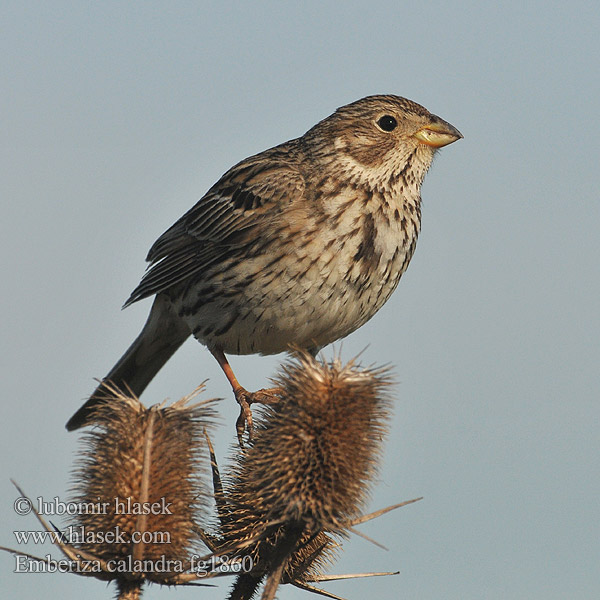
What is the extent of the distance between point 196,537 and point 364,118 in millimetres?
4196

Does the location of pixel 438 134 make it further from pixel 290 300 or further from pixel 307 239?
pixel 290 300

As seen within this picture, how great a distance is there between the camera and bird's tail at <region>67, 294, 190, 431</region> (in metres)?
8.46

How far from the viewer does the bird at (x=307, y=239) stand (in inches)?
276

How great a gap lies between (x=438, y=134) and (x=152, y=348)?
3020 mm

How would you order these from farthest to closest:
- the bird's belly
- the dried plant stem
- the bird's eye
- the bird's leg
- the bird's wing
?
the bird's eye < the bird's wing < the bird's belly < the bird's leg < the dried plant stem

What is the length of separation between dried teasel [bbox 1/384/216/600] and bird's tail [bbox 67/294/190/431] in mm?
3910

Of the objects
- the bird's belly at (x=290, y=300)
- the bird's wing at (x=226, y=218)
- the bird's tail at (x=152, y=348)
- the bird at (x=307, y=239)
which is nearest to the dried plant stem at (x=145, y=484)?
the bird at (x=307, y=239)

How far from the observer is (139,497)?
4.24 meters

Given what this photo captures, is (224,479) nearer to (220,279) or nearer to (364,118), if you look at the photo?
(220,279)

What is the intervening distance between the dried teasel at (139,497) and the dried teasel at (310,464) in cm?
25

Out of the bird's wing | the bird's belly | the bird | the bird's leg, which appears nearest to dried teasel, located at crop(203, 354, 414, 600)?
the bird's leg

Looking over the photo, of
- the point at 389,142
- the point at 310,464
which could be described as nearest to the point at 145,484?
the point at 310,464

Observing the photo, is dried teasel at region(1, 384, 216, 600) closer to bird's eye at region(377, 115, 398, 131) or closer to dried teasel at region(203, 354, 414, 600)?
dried teasel at region(203, 354, 414, 600)

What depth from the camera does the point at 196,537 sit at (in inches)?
176
